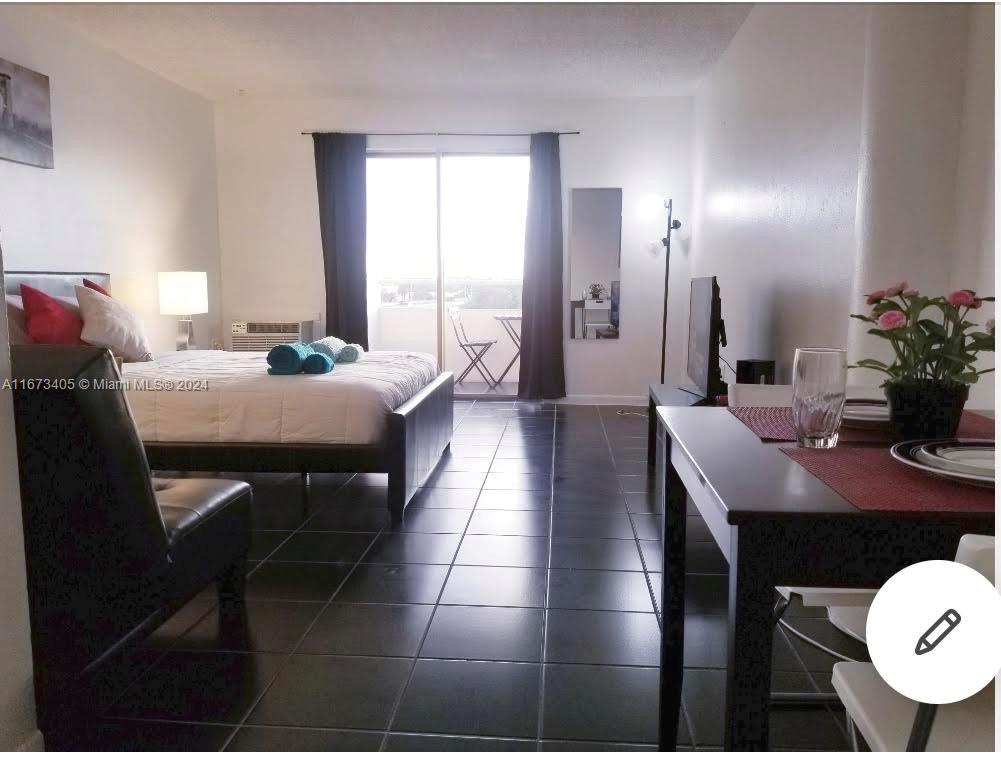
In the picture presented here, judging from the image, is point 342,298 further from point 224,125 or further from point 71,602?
point 71,602

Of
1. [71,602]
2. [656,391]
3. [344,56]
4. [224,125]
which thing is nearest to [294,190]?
[224,125]

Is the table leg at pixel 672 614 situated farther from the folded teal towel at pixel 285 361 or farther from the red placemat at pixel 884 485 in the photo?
the folded teal towel at pixel 285 361

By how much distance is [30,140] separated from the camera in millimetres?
4492

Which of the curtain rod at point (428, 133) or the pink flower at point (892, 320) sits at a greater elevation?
the curtain rod at point (428, 133)

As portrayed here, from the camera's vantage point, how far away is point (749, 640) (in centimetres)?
100

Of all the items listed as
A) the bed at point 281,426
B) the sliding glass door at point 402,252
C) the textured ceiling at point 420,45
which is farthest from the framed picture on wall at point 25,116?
the sliding glass door at point 402,252

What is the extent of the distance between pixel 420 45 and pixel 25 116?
252 cm

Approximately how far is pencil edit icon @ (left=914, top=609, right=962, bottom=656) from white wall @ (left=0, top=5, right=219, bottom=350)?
4891 mm

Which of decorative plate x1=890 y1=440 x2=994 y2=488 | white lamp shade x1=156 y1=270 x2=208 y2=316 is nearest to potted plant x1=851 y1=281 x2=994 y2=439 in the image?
decorative plate x1=890 y1=440 x2=994 y2=488

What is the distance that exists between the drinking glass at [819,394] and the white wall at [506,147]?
5.80m

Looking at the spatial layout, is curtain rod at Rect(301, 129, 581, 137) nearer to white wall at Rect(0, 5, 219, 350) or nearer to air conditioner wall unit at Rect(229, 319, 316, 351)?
white wall at Rect(0, 5, 219, 350)

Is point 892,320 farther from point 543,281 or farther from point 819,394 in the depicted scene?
point 543,281

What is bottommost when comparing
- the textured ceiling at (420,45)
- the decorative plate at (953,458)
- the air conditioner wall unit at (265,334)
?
the air conditioner wall unit at (265,334)

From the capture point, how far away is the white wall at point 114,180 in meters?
4.54
